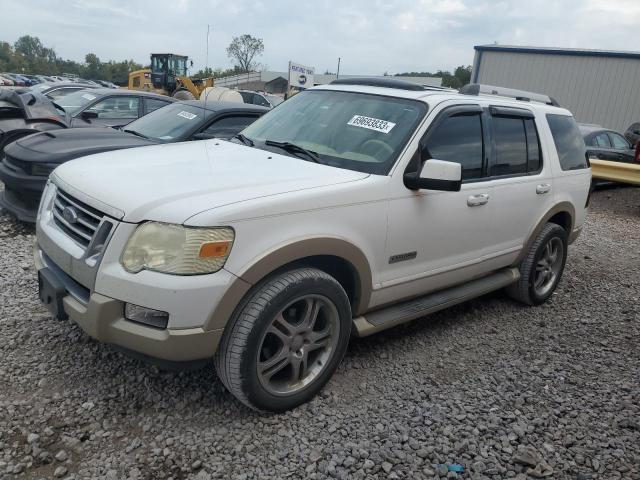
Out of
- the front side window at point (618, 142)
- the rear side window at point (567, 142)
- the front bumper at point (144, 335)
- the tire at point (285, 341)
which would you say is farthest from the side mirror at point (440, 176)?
the front side window at point (618, 142)

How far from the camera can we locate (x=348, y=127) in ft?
12.1

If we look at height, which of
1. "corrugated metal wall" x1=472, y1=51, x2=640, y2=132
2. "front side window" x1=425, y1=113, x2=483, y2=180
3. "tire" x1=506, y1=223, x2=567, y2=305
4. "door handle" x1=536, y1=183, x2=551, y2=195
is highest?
"corrugated metal wall" x1=472, y1=51, x2=640, y2=132

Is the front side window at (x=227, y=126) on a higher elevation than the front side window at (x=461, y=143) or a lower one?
lower

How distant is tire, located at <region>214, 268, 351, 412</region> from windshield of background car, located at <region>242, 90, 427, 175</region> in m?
0.86

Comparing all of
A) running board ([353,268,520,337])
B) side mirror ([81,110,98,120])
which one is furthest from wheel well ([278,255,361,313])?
side mirror ([81,110,98,120])

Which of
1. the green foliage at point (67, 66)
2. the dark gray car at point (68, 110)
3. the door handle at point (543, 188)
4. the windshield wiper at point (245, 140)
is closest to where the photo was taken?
the windshield wiper at point (245, 140)

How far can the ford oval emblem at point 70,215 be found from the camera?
291 centimetres

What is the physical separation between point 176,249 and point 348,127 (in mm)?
1667

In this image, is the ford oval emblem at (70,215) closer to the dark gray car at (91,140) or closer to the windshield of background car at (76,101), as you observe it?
the dark gray car at (91,140)

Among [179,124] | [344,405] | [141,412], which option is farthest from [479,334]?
[179,124]

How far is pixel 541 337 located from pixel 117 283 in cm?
334

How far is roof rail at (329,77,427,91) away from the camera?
404 centimetres

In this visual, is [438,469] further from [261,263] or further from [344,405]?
[261,263]

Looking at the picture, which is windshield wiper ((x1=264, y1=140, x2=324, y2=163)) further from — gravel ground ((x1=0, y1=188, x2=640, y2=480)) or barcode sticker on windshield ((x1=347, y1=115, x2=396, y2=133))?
gravel ground ((x1=0, y1=188, x2=640, y2=480))
